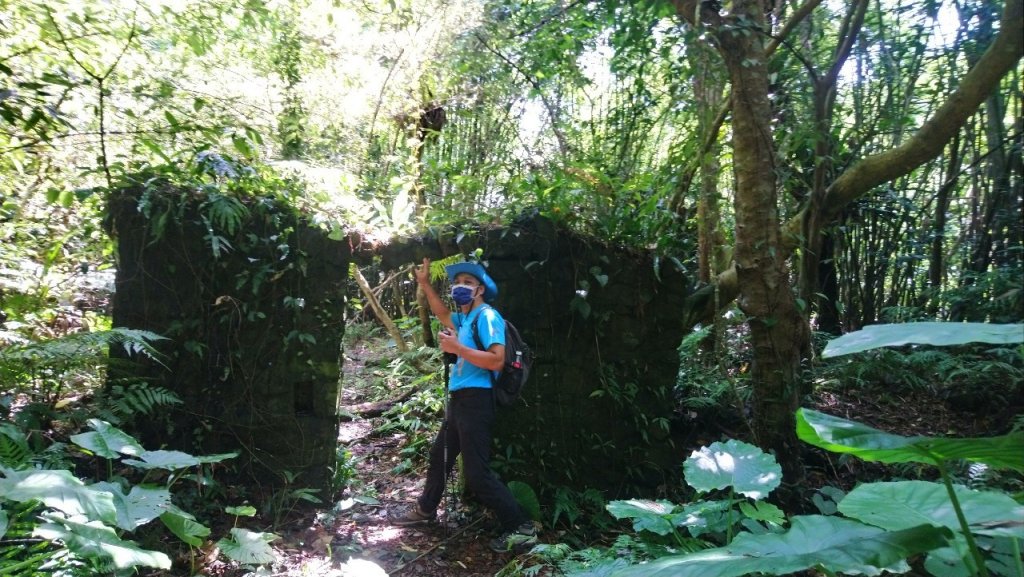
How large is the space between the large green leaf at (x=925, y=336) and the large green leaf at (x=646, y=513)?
5.93 ft

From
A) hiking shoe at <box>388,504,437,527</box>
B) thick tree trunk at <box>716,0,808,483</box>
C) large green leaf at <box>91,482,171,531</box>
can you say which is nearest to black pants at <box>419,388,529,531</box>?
hiking shoe at <box>388,504,437,527</box>

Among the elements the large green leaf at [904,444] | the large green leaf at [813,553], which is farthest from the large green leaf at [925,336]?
the large green leaf at [813,553]

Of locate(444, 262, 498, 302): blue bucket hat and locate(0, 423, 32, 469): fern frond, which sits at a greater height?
locate(444, 262, 498, 302): blue bucket hat

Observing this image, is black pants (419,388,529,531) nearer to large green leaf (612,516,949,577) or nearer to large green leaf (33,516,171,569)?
large green leaf (33,516,171,569)

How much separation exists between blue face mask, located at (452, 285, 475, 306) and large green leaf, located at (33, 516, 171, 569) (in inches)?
90.7

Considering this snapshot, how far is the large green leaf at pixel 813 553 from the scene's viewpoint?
133 cm

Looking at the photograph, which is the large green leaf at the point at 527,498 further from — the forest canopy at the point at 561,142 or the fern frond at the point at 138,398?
the fern frond at the point at 138,398

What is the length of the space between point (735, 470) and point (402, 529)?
253cm

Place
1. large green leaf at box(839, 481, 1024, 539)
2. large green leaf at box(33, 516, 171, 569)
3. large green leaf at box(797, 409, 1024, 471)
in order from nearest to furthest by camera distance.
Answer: large green leaf at box(797, 409, 1024, 471) → large green leaf at box(839, 481, 1024, 539) → large green leaf at box(33, 516, 171, 569)

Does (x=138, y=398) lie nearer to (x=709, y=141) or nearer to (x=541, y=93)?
(x=541, y=93)

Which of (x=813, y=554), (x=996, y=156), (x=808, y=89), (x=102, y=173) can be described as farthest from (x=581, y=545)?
(x=996, y=156)

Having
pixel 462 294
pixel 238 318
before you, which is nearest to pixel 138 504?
pixel 238 318

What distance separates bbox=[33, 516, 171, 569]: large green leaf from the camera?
217cm

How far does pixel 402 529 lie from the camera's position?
4.45m
